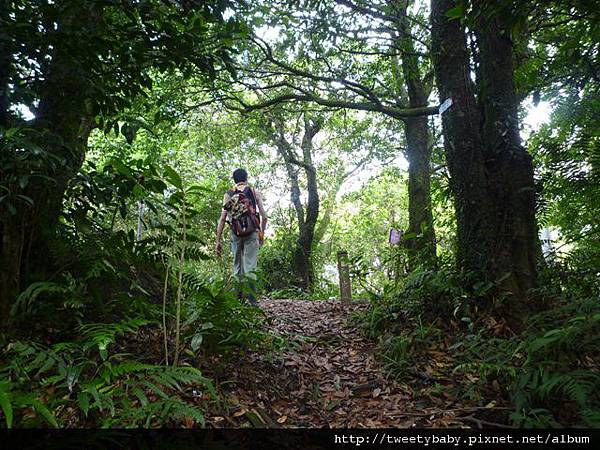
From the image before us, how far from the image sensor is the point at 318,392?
10.5 ft

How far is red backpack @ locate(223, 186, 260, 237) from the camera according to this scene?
532cm

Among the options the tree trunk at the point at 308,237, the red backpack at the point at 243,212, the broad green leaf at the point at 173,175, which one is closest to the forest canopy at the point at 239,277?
the broad green leaf at the point at 173,175

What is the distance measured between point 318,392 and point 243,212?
2.85 meters

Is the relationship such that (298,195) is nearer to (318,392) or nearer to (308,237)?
(308,237)

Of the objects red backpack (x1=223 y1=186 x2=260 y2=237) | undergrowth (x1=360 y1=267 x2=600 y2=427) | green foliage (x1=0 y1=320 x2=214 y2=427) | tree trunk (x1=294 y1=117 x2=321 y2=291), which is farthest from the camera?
tree trunk (x1=294 y1=117 x2=321 y2=291)

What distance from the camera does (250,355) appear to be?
3.42 m

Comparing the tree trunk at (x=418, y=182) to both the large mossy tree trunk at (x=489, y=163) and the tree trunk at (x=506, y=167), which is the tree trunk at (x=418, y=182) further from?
the tree trunk at (x=506, y=167)

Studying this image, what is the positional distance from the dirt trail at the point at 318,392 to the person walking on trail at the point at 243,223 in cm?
158

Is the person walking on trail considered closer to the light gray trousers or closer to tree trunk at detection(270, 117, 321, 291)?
the light gray trousers

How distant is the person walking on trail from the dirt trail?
158 cm

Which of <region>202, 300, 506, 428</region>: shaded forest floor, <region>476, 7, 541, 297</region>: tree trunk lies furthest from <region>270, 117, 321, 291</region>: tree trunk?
→ <region>202, 300, 506, 428</region>: shaded forest floor

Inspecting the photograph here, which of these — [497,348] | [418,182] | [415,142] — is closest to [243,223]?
[497,348]

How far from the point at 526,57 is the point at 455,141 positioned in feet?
9.20

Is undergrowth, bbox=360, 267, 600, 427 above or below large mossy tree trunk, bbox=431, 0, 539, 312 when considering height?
below
